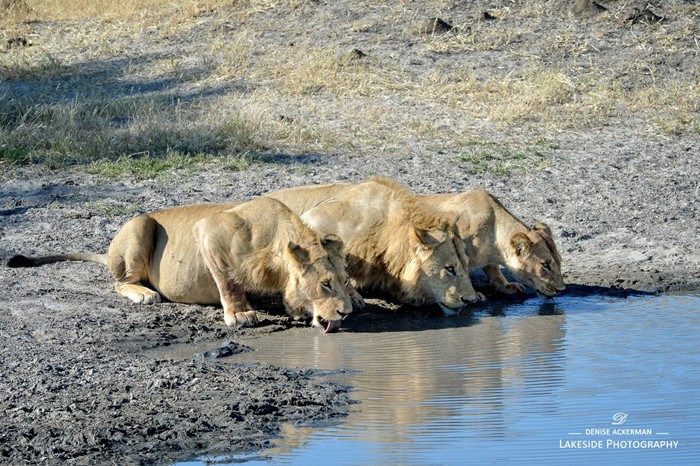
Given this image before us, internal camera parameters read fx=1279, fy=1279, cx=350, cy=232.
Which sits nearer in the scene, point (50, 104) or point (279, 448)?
point (279, 448)

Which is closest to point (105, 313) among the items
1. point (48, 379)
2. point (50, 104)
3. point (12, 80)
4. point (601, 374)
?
point (48, 379)

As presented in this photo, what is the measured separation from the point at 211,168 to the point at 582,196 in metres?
3.46

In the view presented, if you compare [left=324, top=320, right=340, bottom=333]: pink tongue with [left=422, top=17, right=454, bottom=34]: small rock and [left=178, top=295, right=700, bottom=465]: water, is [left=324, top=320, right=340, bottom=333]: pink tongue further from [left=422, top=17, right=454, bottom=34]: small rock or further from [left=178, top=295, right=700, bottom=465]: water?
[left=422, top=17, right=454, bottom=34]: small rock

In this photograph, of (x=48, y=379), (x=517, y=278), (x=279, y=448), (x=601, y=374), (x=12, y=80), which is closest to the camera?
(x=279, y=448)

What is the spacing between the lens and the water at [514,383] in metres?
5.99

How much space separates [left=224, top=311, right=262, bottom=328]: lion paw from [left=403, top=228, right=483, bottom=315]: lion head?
1.15 meters

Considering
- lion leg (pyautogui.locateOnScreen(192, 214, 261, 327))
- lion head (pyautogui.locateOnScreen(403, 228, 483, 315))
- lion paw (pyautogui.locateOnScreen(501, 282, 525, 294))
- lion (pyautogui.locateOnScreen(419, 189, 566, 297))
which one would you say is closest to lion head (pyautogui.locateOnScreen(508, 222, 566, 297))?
lion (pyautogui.locateOnScreen(419, 189, 566, 297))

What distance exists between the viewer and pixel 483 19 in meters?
16.0

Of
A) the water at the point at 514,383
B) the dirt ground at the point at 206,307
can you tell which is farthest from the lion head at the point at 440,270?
Answer: the dirt ground at the point at 206,307

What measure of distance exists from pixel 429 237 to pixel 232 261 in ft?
4.46

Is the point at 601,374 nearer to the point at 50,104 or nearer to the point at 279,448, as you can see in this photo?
the point at 279,448

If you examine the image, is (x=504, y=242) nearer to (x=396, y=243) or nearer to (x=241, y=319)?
(x=396, y=243)

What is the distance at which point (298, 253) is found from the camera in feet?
27.2

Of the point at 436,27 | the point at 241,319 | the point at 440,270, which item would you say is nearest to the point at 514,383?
the point at 440,270
